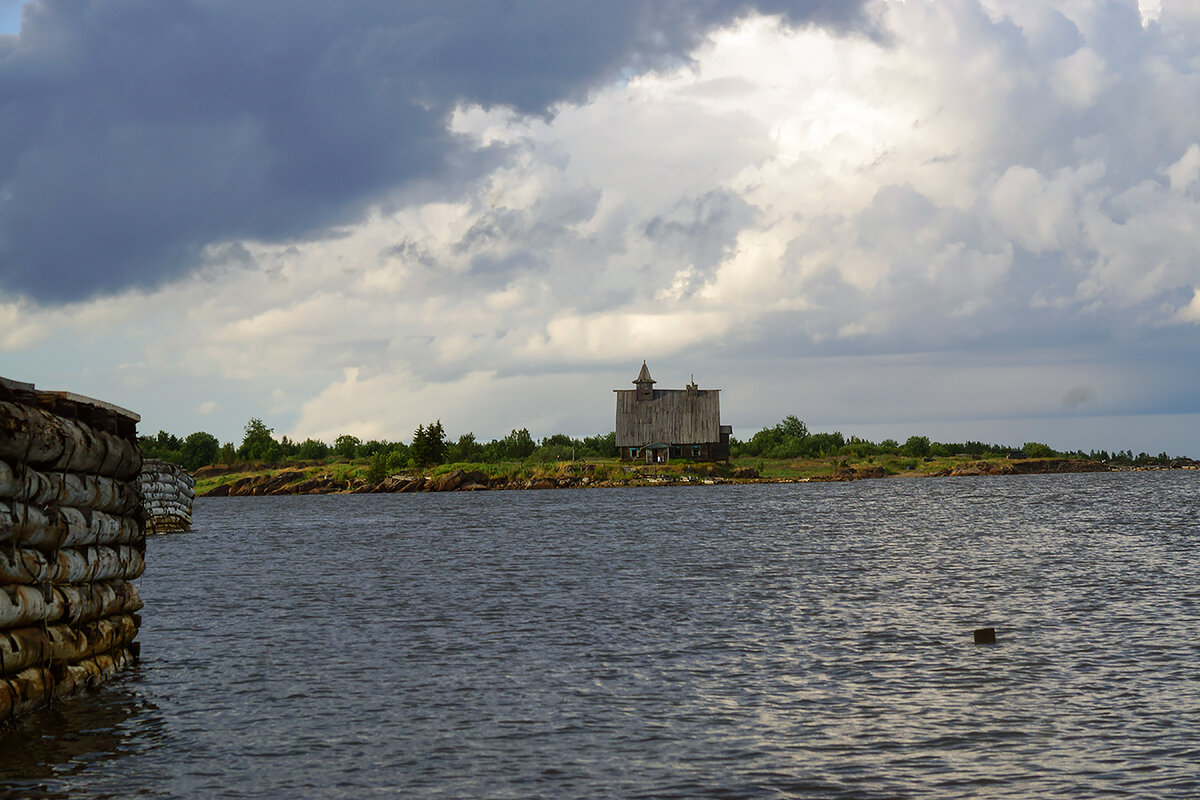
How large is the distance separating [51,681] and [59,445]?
11.0 ft

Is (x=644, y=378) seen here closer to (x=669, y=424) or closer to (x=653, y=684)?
(x=669, y=424)

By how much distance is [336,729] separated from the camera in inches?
564

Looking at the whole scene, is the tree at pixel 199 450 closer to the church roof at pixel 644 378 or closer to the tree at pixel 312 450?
the tree at pixel 312 450

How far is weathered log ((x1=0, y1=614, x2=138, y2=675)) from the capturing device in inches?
534

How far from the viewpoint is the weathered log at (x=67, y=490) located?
1352 cm

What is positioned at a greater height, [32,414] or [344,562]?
[32,414]

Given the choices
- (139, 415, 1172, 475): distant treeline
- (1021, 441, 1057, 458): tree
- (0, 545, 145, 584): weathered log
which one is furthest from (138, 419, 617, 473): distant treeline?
(0, 545, 145, 584): weathered log

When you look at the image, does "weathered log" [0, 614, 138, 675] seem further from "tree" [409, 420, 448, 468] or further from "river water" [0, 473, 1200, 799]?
"tree" [409, 420, 448, 468]

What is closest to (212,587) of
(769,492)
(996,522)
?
(996,522)

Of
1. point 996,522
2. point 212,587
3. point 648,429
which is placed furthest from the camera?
point 648,429

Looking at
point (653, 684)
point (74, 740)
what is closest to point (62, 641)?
point (74, 740)

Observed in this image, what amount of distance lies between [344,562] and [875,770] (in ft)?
110

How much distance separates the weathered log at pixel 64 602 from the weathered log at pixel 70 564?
0.39 feet

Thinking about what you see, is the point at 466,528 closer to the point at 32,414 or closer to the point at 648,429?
the point at 32,414
